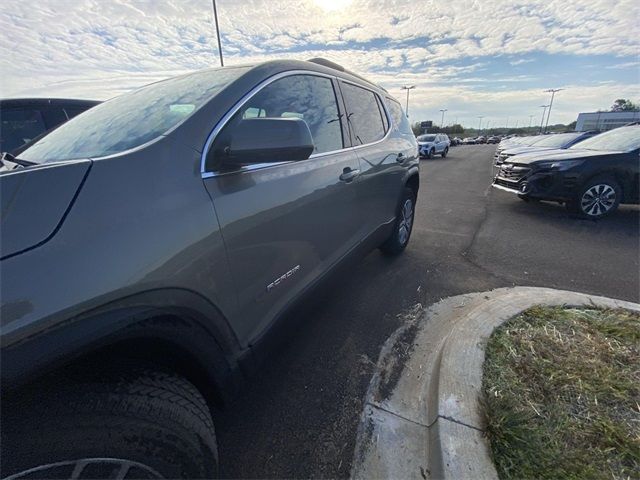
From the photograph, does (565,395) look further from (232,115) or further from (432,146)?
(432,146)

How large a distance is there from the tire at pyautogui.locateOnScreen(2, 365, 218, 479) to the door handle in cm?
166

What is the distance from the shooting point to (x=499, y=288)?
330 cm

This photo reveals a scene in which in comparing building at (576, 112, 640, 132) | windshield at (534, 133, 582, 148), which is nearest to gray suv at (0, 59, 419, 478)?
windshield at (534, 133, 582, 148)

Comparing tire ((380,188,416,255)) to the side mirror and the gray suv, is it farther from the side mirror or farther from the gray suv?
the side mirror

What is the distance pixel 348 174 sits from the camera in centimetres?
241

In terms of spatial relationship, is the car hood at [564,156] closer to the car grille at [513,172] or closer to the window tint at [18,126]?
the car grille at [513,172]

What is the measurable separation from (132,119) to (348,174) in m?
1.42

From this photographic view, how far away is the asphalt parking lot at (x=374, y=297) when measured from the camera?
1.77 metres

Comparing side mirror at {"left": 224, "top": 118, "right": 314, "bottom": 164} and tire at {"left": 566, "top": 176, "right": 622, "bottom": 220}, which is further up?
side mirror at {"left": 224, "top": 118, "right": 314, "bottom": 164}

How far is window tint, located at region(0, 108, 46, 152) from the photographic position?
13.1 feet

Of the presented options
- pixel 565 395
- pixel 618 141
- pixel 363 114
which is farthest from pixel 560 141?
pixel 565 395

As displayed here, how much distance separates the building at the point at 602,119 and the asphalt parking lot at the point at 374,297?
6781cm

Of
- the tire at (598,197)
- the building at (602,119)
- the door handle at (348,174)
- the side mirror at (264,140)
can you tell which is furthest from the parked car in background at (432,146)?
the building at (602,119)

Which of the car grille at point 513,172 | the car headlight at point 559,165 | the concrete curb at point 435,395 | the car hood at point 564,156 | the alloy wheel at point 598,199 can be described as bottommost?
the concrete curb at point 435,395
